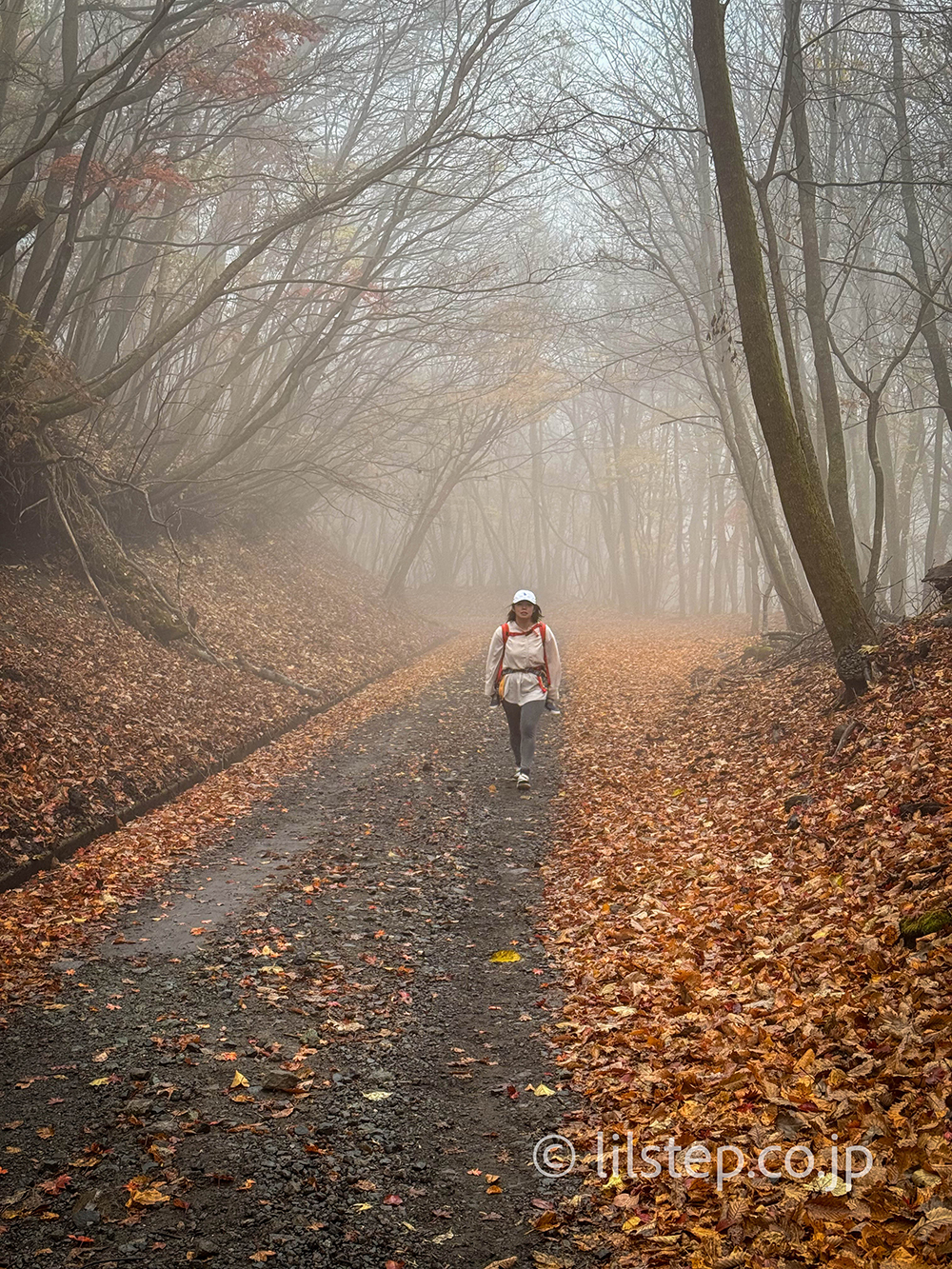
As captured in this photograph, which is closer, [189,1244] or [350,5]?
[189,1244]

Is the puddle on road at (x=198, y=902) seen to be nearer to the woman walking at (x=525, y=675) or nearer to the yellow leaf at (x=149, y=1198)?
the yellow leaf at (x=149, y=1198)

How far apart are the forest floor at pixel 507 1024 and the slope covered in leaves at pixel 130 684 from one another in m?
0.64

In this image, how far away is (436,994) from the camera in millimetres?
→ 5305

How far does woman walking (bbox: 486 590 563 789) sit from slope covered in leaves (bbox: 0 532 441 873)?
3.53m

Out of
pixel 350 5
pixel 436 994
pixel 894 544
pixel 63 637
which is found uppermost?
pixel 350 5

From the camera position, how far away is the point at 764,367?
29.5 ft

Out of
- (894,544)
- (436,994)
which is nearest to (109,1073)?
(436,994)

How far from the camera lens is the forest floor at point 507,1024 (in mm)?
3311

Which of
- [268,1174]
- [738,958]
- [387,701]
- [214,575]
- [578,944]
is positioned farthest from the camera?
[214,575]

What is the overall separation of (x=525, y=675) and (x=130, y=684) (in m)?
4.85

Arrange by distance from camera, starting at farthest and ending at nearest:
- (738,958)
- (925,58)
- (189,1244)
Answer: (925,58)
(738,958)
(189,1244)

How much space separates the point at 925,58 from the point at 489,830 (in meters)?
13.0

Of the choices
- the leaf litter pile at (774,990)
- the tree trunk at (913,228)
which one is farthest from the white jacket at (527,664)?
the tree trunk at (913,228)

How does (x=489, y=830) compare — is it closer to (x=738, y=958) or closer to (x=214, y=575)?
(x=738, y=958)
